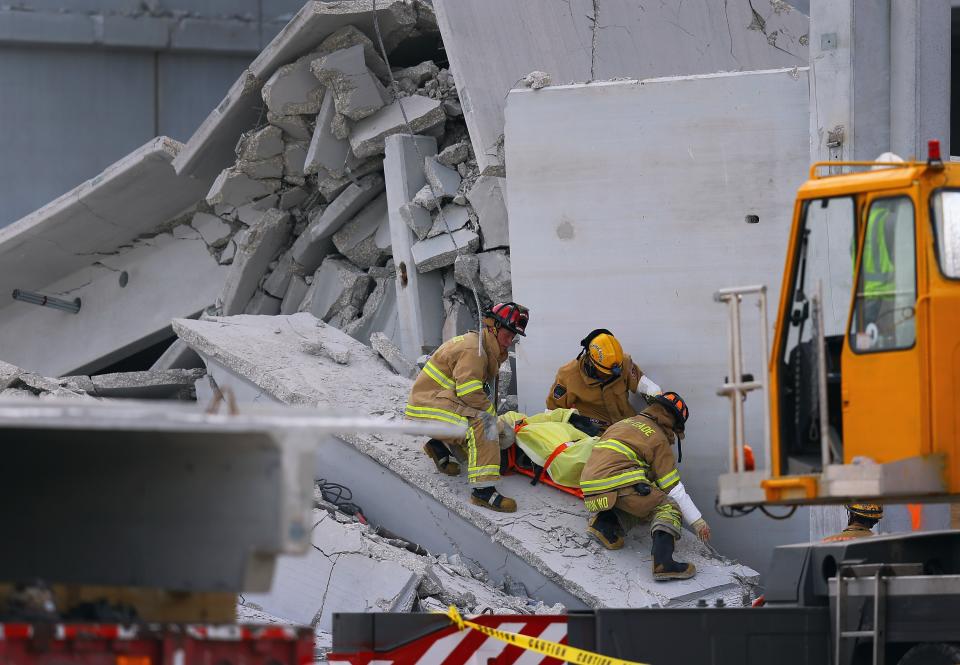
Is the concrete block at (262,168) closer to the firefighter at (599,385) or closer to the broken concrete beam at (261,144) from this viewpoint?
the broken concrete beam at (261,144)

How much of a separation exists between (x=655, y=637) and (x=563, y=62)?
246 inches

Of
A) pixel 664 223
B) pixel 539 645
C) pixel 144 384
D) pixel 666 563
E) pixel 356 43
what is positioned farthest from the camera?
pixel 356 43

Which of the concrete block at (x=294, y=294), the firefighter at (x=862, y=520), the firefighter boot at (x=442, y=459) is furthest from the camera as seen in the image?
the concrete block at (x=294, y=294)

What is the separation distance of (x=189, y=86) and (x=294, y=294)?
6545 mm

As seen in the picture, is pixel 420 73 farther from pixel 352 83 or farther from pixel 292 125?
pixel 292 125

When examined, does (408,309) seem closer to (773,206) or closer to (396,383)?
(396,383)

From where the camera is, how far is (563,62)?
11.6 meters

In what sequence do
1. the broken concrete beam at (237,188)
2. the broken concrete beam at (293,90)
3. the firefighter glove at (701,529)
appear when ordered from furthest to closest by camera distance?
the broken concrete beam at (237,188) < the broken concrete beam at (293,90) < the firefighter glove at (701,529)

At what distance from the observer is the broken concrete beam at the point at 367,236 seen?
39.5 ft

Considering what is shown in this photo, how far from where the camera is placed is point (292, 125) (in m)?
12.2

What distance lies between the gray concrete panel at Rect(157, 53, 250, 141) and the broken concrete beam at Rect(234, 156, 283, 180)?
5.95m

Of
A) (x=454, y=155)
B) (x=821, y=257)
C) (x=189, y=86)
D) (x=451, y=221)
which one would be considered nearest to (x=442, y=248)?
(x=451, y=221)

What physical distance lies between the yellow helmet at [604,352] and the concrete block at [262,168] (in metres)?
4.32

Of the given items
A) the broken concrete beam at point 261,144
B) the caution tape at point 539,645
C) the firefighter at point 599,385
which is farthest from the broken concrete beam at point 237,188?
the caution tape at point 539,645
